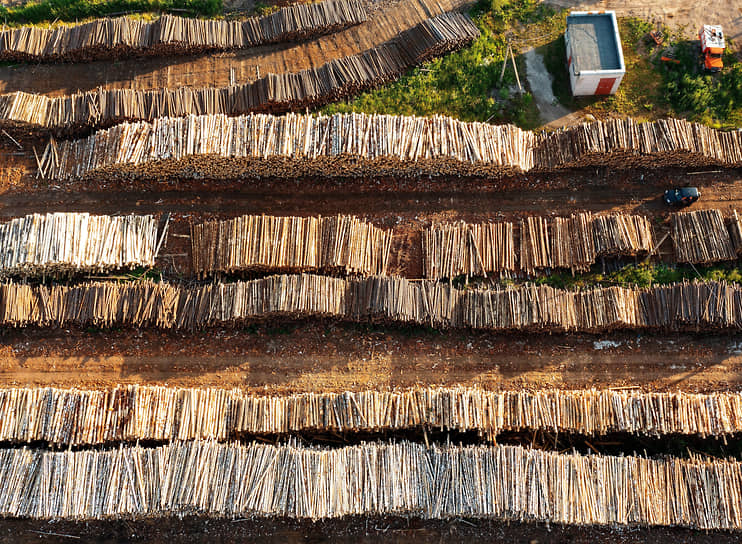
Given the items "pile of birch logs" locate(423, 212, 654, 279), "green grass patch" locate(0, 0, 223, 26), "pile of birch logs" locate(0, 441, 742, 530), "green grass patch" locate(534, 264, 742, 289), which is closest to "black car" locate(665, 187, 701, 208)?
"pile of birch logs" locate(423, 212, 654, 279)

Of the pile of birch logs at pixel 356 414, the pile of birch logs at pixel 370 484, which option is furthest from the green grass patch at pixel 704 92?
the pile of birch logs at pixel 370 484

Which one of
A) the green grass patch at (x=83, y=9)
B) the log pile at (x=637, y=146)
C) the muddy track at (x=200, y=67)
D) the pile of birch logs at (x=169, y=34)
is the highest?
the green grass patch at (x=83, y=9)

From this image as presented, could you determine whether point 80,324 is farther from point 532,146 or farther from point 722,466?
point 722,466

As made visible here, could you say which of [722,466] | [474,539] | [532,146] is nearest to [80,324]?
[474,539]

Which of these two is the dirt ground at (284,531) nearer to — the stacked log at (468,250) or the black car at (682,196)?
the stacked log at (468,250)

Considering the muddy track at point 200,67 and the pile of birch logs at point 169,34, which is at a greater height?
the pile of birch logs at point 169,34

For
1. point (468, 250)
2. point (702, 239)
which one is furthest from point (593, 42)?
point (468, 250)
